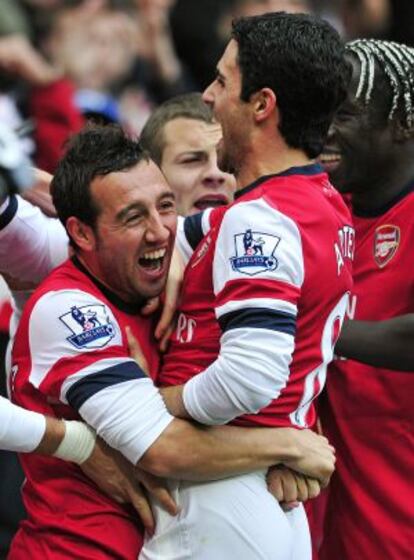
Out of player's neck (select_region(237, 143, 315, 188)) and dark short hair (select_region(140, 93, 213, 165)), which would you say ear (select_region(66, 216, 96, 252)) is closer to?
player's neck (select_region(237, 143, 315, 188))

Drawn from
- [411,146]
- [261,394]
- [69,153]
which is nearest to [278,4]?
[411,146]

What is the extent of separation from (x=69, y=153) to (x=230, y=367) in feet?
2.75

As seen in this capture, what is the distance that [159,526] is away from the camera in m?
3.63

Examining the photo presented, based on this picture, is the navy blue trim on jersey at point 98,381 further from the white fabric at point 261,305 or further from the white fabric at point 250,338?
the white fabric at point 261,305

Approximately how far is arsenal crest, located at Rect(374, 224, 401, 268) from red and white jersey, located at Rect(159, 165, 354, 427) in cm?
46

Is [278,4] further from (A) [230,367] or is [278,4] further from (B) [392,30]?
(A) [230,367]

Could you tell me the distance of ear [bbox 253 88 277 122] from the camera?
11.8ft

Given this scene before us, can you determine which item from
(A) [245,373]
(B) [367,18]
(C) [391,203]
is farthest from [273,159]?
(B) [367,18]

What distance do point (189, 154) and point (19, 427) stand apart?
5.23 feet

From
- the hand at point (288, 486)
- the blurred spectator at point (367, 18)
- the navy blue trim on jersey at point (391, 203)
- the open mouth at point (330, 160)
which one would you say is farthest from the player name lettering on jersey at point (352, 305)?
the blurred spectator at point (367, 18)

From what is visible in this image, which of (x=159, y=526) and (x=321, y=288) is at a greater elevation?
(x=321, y=288)

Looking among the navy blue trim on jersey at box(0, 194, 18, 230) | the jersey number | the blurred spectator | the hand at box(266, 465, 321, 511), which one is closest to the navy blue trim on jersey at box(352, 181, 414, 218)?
the jersey number

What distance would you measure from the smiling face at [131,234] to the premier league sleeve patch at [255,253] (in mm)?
383

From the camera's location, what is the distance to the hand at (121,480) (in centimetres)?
363
